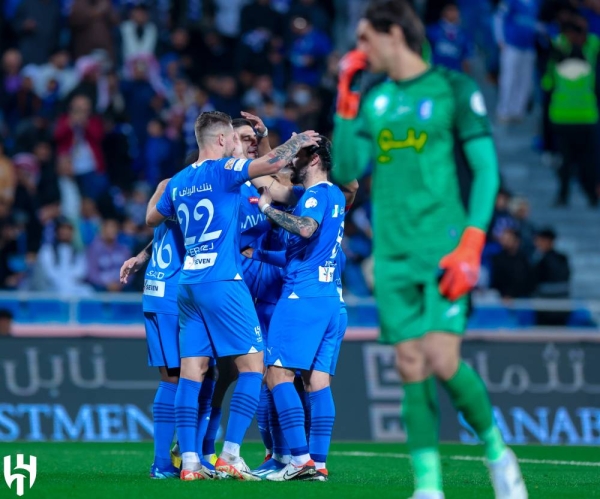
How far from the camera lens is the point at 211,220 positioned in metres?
9.38

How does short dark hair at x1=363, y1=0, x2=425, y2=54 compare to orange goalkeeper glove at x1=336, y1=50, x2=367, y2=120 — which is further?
orange goalkeeper glove at x1=336, y1=50, x2=367, y2=120

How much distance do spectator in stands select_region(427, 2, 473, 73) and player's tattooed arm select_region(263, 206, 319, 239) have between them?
1223 centimetres

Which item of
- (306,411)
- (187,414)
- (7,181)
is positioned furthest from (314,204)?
(7,181)

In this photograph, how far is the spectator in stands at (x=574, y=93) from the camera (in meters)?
21.2

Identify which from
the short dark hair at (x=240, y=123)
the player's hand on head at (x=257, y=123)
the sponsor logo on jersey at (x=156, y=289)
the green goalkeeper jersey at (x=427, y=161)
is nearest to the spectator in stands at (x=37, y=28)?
the short dark hair at (x=240, y=123)

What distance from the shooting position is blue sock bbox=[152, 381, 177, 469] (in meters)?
9.69

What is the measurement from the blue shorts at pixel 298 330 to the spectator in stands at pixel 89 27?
12014 mm

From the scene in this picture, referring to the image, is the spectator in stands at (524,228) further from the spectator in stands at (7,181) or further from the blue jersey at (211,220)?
the blue jersey at (211,220)

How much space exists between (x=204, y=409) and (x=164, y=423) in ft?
1.32

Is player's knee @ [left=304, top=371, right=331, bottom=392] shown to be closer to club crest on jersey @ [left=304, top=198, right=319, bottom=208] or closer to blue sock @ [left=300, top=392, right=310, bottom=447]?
blue sock @ [left=300, top=392, right=310, bottom=447]

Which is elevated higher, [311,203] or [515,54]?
[515,54]

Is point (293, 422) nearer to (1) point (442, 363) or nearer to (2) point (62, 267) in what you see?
(1) point (442, 363)

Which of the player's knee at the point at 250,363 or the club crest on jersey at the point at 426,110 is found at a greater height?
the club crest on jersey at the point at 426,110

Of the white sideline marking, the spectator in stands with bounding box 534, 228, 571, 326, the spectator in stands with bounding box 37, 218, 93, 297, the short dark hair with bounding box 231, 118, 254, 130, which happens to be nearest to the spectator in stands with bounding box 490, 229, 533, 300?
the spectator in stands with bounding box 534, 228, 571, 326
